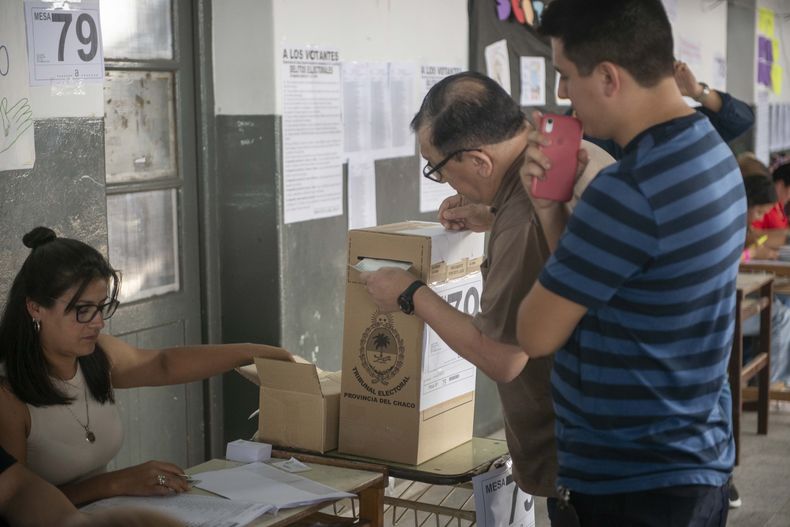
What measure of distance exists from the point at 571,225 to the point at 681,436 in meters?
0.40

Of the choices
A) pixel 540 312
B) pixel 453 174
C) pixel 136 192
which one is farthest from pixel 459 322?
pixel 136 192

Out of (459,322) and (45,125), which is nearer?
(459,322)

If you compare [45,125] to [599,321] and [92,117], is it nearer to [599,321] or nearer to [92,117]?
[92,117]

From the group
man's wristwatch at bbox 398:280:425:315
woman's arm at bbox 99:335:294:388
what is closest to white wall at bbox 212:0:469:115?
woman's arm at bbox 99:335:294:388

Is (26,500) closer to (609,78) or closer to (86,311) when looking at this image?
(86,311)

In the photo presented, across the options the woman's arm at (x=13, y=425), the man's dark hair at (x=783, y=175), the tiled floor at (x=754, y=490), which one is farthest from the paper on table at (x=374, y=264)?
the man's dark hair at (x=783, y=175)

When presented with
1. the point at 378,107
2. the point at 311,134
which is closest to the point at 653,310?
the point at 311,134

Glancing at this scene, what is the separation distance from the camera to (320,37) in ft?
14.1

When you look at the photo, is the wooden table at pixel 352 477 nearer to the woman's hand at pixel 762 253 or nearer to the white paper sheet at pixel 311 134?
the white paper sheet at pixel 311 134

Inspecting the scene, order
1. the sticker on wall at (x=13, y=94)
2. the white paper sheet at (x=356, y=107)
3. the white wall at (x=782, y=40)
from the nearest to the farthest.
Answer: the sticker on wall at (x=13, y=94) → the white paper sheet at (x=356, y=107) → the white wall at (x=782, y=40)

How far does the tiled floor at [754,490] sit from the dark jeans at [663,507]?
2.19 meters

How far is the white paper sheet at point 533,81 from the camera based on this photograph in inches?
231

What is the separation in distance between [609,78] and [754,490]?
12.6ft

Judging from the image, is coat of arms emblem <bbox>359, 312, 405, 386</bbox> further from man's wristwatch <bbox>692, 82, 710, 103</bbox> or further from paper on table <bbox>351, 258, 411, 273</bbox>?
man's wristwatch <bbox>692, 82, 710, 103</bbox>
